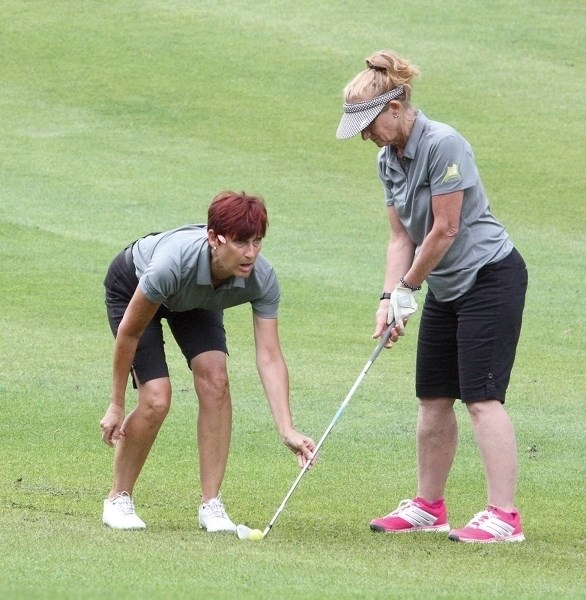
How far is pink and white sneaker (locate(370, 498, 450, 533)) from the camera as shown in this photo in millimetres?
6984

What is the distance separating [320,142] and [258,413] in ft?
44.1

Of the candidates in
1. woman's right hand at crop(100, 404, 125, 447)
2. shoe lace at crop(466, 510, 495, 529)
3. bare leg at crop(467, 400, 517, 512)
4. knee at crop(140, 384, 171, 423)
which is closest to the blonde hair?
bare leg at crop(467, 400, 517, 512)

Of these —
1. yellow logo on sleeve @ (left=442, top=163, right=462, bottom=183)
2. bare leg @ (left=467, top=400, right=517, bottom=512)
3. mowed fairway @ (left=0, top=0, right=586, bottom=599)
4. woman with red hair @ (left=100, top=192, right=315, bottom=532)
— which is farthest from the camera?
bare leg @ (left=467, top=400, right=517, bottom=512)

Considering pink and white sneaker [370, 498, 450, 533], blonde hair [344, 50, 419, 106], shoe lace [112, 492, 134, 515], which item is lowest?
pink and white sneaker [370, 498, 450, 533]

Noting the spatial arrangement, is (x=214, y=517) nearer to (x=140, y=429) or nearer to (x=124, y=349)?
(x=140, y=429)

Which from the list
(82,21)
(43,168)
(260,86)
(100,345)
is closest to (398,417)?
(100,345)

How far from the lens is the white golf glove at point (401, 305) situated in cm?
680

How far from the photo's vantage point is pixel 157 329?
682cm

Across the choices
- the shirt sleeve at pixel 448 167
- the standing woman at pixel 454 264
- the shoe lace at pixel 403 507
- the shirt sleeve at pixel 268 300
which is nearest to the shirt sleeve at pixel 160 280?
the shirt sleeve at pixel 268 300

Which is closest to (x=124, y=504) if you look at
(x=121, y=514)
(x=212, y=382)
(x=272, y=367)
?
(x=121, y=514)

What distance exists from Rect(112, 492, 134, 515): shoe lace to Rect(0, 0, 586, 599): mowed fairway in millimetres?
160

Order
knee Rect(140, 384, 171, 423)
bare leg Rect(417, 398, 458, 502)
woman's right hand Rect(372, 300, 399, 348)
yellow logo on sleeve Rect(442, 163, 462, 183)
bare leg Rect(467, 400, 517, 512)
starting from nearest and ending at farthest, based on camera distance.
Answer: yellow logo on sleeve Rect(442, 163, 462, 183), bare leg Rect(467, 400, 517, 512), knee Rect(140, 384, 171, 423), woman's right hand Rect(372, 300, 399, 348), bare leg Rect(417, 398, 458, 502)

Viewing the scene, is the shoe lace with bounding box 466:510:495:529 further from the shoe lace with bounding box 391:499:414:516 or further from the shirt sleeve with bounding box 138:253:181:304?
the shirt sleeve with bounding box 138:253:181:304

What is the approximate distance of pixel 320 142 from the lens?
75.5 feet
